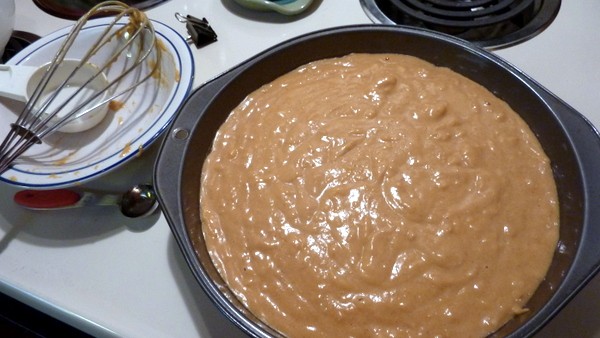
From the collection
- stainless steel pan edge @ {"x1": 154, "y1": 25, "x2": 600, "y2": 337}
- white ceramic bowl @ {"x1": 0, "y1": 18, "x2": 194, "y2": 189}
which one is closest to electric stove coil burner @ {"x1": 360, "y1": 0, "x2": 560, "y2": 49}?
stainless steel pan edge @ {"x1": 154, "y1": 25, "x2": 600, "y2": 337}

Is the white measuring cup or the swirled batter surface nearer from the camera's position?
the swirled batter surface

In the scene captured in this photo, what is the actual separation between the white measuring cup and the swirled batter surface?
0.29 meters

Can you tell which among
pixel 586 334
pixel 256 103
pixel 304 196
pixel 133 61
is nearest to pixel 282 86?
pixel 256 103

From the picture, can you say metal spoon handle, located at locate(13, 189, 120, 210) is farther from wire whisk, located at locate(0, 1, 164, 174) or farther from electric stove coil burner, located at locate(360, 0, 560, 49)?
electric stove coil burner, located at locate(360, 0, 560, 49)

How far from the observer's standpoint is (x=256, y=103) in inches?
35.8

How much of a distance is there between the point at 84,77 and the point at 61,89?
0.11 m

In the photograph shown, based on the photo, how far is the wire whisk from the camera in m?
0.87

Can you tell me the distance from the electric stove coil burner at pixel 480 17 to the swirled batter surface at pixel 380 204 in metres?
0.19

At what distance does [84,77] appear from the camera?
3.36 ft

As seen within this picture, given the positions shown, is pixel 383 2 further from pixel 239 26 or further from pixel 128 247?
pixel 128 247

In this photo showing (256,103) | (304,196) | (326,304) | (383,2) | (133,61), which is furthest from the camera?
(383,2)

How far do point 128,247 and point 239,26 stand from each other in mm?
608

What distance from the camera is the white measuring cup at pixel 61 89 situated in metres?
0.94

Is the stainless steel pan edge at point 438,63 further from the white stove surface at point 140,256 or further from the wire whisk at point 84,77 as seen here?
the wire whisk at point 84,77
